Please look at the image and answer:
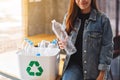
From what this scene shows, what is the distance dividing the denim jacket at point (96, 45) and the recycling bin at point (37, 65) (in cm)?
20

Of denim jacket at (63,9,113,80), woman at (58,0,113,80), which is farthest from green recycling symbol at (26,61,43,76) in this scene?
denim jacket at (63,9,113,80)

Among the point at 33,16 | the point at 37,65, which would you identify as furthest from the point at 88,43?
the point at 33,16

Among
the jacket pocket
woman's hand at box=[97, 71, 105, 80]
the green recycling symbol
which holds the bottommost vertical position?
woman's hand at box=[97, 71, 105, 80]

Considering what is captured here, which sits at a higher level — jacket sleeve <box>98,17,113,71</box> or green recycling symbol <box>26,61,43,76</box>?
jacket sleeve <box>98,17,113,71</box>

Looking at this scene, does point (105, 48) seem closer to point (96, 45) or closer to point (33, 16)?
point (96, 45)

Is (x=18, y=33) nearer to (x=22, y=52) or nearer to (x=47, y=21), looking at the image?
(x=47, y=21)

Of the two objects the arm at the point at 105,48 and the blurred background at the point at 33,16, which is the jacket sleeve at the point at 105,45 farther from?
the blurred background at the point at 33,16

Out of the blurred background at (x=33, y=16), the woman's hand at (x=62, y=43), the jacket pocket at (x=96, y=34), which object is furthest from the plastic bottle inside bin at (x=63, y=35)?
the blurred background at (x=33, y=16)

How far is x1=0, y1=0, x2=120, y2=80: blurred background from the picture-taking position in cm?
361

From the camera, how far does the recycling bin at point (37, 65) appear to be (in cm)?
157

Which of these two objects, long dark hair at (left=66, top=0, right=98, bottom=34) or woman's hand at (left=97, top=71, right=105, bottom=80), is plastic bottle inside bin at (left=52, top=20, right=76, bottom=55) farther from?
woman's hand at (left=97, top=71, right=105, bottom=80)

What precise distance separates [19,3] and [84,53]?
221 cm

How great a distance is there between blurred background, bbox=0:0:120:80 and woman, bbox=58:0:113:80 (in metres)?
1.96

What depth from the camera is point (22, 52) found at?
1.62 m
